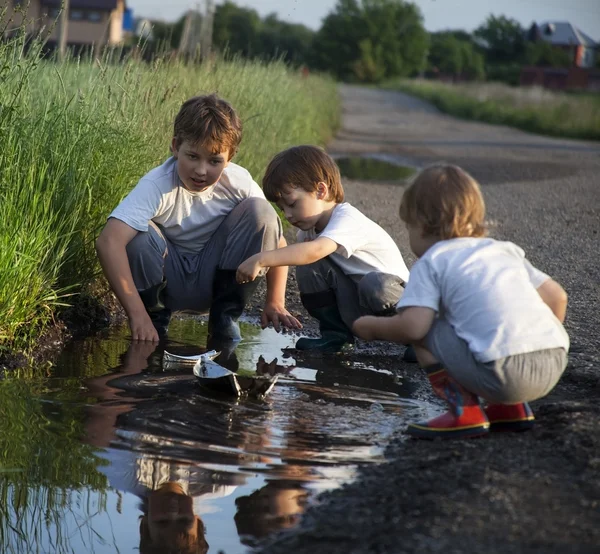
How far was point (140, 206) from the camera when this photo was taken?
3.86 m

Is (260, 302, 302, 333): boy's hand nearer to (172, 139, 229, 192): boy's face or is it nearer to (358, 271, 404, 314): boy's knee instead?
(358, 271, 404, 314): boy's knee

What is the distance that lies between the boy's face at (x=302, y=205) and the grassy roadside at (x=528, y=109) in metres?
19.4

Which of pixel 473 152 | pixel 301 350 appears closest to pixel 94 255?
pixel 301 350

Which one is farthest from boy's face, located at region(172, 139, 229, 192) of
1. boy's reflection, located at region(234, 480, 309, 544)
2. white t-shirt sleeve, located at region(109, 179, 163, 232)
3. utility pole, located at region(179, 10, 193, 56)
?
utility pole, located at region(179, 10, 193, 56)

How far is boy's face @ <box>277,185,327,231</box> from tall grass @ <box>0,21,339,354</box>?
97 cm

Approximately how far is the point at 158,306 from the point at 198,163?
719 millimetres

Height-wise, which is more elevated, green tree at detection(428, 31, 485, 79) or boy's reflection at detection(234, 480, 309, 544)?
green tree at detection(428, 31, 485, 79)

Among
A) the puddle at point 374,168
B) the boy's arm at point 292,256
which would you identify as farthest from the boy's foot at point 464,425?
the puddle at point 374,168

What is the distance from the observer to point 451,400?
106 inches

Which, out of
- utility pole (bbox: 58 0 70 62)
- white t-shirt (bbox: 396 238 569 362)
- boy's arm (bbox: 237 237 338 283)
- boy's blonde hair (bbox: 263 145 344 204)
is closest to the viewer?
white t-shirt (bbox: 396 238 569 362)

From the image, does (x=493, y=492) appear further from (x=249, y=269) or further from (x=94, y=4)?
(x=94, y=4)

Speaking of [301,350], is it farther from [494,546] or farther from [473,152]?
[473,152]

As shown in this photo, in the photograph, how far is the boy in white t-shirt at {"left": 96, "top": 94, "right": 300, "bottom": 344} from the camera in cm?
382

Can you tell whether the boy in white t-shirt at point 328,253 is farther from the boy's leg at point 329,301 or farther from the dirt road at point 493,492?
the dirt road at point 493,492
